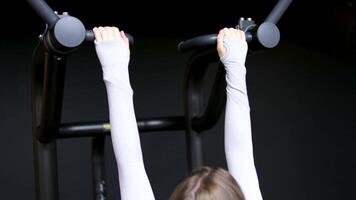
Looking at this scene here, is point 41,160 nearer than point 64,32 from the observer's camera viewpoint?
No

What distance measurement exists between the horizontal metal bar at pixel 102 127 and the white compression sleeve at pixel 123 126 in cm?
35

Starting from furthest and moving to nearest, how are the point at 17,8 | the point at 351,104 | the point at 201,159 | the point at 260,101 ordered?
the point at 351,104 < the point at 260,101 < the point at 17,8 < the point at 201,159

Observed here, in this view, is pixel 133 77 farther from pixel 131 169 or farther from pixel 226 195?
pixel 226 195

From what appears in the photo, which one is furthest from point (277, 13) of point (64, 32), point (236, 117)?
point (64, 32)

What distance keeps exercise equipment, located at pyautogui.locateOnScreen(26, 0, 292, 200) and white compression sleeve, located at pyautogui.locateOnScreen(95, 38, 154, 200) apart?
81 mm

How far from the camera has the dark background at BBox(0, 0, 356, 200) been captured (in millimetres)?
2135

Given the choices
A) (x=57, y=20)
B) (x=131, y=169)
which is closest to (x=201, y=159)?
(x=131, y=169)

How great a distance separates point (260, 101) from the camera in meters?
2.63

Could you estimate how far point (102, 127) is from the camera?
1.44 meters

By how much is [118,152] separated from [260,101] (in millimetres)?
1669

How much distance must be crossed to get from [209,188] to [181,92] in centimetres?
162

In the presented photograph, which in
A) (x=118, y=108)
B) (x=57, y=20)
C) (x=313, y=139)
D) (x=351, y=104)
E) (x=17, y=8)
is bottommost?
(x=313, y=139)

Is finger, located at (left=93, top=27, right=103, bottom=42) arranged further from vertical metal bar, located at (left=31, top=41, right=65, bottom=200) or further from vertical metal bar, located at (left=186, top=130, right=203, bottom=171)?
vertical metal bar, located at (left=186, top=130, right=203, bottom=171)

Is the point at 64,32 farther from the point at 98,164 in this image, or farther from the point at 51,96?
the point at 98,164
